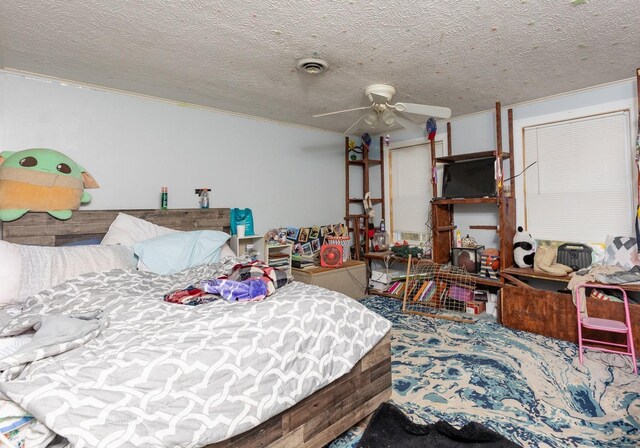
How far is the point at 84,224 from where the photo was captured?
9.24ft

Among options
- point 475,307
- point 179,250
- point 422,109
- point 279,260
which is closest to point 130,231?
point 179,250

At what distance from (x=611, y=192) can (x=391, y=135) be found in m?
2.63

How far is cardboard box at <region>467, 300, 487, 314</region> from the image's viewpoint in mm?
3877

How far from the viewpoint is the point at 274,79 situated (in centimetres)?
291

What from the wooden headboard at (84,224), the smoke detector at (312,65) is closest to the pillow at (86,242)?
the wooden headboard at (84,224)

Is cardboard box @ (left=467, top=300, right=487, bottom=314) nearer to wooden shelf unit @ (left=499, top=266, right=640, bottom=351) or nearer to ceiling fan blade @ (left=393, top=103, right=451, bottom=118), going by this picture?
wooden shelf unit @ (left=499, top=266, right=640, bottom=351)

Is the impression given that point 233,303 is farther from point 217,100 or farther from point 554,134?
point 554,134

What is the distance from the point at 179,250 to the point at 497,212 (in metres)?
3.42

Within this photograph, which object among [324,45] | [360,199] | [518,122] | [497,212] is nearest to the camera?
[324,45]

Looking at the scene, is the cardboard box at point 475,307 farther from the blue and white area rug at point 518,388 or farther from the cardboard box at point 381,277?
the cardboard box at point 381,277

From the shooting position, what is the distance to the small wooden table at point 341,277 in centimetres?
394

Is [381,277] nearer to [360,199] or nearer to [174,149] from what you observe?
[360,199]

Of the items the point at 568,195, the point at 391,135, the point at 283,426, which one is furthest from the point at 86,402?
the point at 391,135

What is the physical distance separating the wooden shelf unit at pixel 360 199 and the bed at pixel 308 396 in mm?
2719
